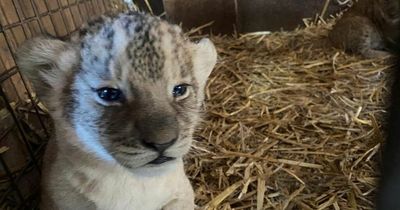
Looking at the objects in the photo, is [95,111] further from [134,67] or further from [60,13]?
[60,13]

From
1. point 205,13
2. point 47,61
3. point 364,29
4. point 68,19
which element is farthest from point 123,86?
point 364,29

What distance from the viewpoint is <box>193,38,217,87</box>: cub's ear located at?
156 centimetres

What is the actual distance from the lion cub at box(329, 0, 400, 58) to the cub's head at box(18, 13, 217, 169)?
2.38 metres

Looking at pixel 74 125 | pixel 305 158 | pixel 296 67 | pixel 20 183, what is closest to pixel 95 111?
pixel 74 125

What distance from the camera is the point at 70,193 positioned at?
4.98 feet

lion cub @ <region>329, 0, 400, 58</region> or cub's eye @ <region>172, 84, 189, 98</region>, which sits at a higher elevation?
cub's eye @ <region>172, 84, 189, 98</region>

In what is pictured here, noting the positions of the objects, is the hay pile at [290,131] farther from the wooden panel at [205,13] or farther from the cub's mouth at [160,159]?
the cub's mouth at [160,159]

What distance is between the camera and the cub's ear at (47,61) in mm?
1433

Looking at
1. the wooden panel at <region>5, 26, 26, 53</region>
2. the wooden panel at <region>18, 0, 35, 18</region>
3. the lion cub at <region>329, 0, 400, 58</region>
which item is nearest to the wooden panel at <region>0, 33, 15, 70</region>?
the wooden panel at <region>5, 26, 26, 53</region>

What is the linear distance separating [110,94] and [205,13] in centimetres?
273

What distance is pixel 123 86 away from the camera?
128 cm

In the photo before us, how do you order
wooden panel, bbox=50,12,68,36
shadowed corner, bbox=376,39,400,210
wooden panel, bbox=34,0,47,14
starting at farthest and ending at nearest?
wooden panel, bbox=50,12,68,36 < wooden panel, bbox=34,0,47,14 < shadowed corner, bbox=376,39,400,210

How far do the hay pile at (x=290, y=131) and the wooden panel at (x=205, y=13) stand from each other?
0.47m

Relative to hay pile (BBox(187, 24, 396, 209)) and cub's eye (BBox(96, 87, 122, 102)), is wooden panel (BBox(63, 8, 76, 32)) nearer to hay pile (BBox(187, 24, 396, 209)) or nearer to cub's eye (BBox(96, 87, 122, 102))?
hay pile (BBox(187, 24, 396, 209))
